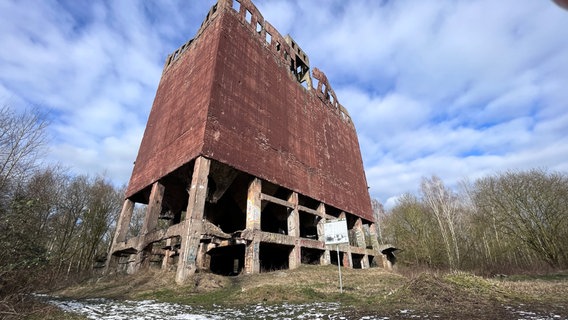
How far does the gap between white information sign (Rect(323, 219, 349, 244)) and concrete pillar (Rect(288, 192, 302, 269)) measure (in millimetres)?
5242

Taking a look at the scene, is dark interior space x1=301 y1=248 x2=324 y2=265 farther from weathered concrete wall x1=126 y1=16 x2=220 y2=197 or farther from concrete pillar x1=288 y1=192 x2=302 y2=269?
weathered concrete wall x1=126 y1=16 x2=220 y2=197

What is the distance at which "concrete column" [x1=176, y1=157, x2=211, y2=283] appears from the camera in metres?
12.3

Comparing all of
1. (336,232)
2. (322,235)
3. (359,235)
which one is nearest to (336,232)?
(336,232)

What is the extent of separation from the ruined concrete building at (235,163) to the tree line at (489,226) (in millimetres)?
8243

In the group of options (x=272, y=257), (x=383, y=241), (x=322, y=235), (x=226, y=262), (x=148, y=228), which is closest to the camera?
(x=148, y=228)

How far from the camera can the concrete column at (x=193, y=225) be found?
12.3 metres

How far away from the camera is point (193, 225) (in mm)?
13141

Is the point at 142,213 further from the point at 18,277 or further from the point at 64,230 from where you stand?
the point at 18,277

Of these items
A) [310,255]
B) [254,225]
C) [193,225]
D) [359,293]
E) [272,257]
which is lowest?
[359,293]

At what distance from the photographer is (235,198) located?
1936 cm

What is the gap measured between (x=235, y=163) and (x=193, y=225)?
4.11 m

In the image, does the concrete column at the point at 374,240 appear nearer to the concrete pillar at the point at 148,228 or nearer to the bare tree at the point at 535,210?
the bare tree at the point at 535,210

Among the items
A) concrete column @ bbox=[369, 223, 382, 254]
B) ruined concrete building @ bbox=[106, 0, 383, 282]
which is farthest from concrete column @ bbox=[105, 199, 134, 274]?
concrete column @ bbox=[369, 223, 382, 254]

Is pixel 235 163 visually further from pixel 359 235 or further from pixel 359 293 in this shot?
pixel 359 235
